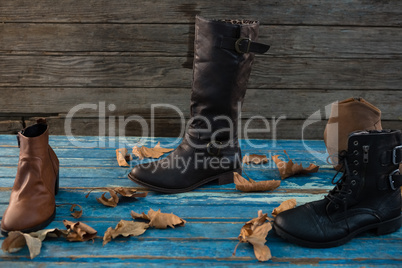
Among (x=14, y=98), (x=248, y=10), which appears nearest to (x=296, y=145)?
(x=248, y=10)

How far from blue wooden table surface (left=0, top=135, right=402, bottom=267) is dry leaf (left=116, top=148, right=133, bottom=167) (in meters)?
0.03

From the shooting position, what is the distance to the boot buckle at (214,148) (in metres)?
1.66

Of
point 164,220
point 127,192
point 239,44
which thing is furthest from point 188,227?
point 239,44

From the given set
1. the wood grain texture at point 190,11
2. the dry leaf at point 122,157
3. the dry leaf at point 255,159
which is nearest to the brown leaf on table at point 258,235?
the dry leaf at point 255,159

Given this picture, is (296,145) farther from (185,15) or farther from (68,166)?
(68,166)

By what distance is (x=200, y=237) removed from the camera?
122 centimetres

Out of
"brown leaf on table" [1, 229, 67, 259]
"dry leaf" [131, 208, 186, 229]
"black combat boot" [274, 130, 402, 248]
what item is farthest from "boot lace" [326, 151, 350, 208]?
"brown leaf on table" [1, 229, 67, 259]

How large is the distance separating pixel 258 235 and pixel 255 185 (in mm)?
422

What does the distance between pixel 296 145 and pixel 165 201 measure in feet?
3.62

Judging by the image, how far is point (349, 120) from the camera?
174 cm

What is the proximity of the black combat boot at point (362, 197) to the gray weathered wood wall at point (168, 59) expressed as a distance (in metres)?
1.34

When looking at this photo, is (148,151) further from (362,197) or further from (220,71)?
(362,197)

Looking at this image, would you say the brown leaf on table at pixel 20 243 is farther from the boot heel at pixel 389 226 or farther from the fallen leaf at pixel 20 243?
the boot heel at pixel 389 226

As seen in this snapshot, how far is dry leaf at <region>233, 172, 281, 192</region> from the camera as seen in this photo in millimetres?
1592
